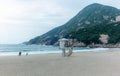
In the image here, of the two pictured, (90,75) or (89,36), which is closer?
(90,75)

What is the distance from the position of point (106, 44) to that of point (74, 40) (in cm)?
2064

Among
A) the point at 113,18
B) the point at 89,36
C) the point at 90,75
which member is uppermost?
the point at 113,18

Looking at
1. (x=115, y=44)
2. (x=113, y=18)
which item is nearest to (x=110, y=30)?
(x=115, y=44)

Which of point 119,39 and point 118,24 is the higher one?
point 118,24

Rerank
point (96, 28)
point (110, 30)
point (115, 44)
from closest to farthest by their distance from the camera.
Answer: point (115, 44), point (110, 30), point (96, 28)

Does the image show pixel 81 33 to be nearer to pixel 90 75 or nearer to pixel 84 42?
pixel 84 42

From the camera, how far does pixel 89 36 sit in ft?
436

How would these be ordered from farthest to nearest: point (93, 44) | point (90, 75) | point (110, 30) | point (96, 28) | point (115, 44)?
point (96, 28) < point (110, 30) < point (93, 44) < point (115, 44) < point (90, 75)

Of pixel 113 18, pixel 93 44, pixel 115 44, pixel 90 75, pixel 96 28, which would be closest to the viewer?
pixel 90 75

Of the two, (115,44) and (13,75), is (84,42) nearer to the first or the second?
(115,44)

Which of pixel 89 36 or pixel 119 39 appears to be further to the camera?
pixel 89 36

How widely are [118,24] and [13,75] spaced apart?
134844 mm

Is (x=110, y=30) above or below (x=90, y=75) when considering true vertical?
above

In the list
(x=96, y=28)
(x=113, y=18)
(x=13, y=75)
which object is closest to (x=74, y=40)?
(x=96, y=28)
